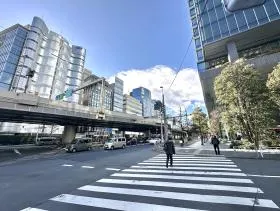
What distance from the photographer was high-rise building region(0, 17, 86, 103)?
238 ft

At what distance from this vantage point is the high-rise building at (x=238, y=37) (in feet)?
96.4

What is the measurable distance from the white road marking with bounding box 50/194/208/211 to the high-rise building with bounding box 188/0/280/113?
2963 cm

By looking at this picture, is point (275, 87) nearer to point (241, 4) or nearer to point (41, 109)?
point (241, 4)

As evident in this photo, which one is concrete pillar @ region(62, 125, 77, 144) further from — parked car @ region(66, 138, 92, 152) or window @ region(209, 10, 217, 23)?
window @ region(209, 10, 217, 23)

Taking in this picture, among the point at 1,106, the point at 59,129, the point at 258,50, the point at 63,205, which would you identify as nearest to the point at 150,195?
the point at 63,205

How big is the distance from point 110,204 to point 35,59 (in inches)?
3432

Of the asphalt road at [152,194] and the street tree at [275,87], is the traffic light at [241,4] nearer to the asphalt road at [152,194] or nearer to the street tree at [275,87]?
the asphalt road at [152,194]

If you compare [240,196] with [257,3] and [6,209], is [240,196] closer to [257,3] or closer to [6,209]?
[257,3]

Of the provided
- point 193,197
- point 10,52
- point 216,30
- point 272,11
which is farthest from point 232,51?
point 10,52

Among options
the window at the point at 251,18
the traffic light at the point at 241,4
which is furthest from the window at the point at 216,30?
the traffic light at the point at 241,4

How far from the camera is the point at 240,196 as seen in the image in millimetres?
5406

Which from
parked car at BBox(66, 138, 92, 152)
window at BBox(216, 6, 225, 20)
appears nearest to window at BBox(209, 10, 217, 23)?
window at BBox(216, 6, 225, 20)

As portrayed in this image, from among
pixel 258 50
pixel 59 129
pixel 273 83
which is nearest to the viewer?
pixel 273 83

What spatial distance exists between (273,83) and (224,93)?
177 inches
